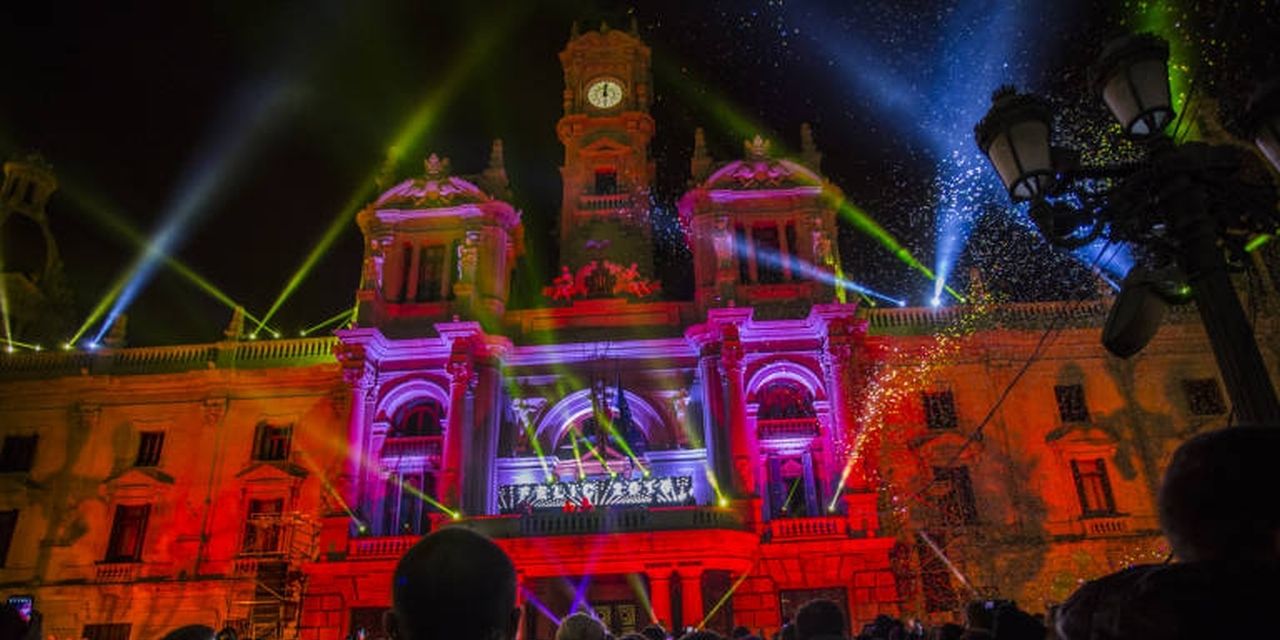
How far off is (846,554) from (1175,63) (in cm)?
1535

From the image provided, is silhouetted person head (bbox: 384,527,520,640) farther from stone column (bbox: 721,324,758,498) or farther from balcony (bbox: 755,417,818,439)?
balcony (bbox: 755,417,818,439)

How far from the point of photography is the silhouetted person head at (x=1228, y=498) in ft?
7.14

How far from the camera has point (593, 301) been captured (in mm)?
29078

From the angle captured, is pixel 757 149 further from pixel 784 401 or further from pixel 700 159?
pixel 784 401

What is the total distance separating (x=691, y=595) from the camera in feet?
73.0

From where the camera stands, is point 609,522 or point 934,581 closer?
point 609,522

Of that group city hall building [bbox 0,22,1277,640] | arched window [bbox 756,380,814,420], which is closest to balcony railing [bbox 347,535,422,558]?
city hall building [bbox 0,22,1277,640]

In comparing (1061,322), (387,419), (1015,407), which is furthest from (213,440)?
(1061,322)

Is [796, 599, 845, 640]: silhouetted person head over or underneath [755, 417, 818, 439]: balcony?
underneath

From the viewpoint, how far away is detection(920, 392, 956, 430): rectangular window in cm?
2673

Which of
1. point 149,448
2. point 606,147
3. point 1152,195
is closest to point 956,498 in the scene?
point 606,147

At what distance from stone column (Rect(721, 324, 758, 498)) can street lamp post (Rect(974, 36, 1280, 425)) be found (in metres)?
19.2

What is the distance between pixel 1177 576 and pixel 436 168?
102 ft

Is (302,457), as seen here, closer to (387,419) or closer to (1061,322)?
(387,419)
